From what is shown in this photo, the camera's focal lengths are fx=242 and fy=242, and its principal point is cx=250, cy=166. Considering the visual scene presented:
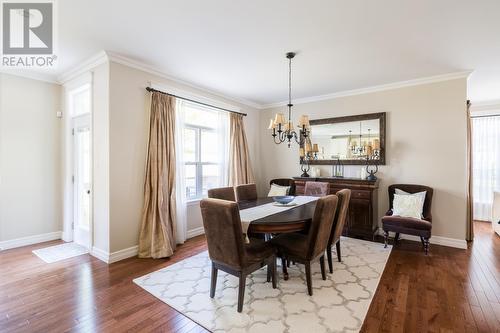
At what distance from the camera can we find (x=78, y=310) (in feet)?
7.06

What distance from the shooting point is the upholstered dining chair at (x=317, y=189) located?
12.8 ft

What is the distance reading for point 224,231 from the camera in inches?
82.4

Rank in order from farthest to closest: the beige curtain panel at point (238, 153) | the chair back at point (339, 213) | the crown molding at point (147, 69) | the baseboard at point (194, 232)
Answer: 1. the beige curtain panel at point (238, 153)
2. the baseboard at point (194, 232)
3. the crown molding at point (147, 69)
4. the chair back at point (339, 213)

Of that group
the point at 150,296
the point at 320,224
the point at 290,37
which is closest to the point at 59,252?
the point at 150,296

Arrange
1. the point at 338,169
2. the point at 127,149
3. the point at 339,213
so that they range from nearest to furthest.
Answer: the point at 339,213 < the point at 127,149 < the point at 338,169

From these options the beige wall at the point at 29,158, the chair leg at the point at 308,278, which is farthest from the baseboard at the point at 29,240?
the chair leg at the point at 308,278

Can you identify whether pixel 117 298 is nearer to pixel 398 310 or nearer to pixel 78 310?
pixel 78 310

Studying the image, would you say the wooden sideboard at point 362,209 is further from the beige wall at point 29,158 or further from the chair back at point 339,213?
the beige wall at point 29,158

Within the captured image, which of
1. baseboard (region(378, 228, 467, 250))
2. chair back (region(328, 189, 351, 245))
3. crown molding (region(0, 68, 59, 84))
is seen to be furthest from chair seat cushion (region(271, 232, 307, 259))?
crown molding (region(0, 68, 59, 84))

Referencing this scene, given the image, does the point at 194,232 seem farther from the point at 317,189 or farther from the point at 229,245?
the point at 229,245

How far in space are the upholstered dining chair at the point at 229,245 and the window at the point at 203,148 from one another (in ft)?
6.73

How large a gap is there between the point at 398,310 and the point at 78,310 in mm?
2845

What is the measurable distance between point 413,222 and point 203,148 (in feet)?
12.0

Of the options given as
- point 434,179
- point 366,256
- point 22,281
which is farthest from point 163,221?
point 434,179
